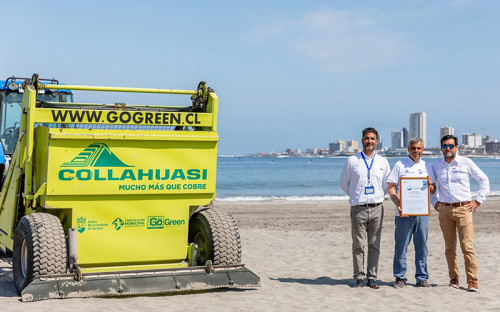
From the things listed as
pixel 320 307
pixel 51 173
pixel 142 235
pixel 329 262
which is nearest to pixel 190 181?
pixel 142 235

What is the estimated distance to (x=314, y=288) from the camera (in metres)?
7.69

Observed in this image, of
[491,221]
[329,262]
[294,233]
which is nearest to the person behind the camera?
[329,262]

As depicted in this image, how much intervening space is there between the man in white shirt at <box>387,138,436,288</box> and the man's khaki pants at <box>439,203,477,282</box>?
24cm

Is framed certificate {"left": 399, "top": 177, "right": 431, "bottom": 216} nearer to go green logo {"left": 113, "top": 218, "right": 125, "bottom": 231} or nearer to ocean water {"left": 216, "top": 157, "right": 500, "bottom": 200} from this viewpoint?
go green logo {"left": 113, "top": 218, "right": 125, "bottom": 231}

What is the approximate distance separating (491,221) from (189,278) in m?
13.2

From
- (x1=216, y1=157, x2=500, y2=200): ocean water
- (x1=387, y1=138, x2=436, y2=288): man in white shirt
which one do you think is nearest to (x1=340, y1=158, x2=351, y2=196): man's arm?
(x1=387, y1=138, x2=436, y2=288): man in white shirt

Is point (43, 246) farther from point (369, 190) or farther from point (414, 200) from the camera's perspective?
point (414, 200)

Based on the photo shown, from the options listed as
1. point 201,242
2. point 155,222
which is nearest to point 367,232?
point 201,242

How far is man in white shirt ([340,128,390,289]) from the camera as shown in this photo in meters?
7.49

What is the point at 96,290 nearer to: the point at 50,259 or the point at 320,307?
the point at 50,259

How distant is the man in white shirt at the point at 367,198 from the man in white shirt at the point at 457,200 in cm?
73

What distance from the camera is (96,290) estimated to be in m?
6.45

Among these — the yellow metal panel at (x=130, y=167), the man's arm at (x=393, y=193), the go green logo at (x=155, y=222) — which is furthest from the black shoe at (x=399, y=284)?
the go green logo at (x=155, y=222)

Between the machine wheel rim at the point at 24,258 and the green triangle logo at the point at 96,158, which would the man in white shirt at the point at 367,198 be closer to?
the green triangle logo at the point at 96,158
